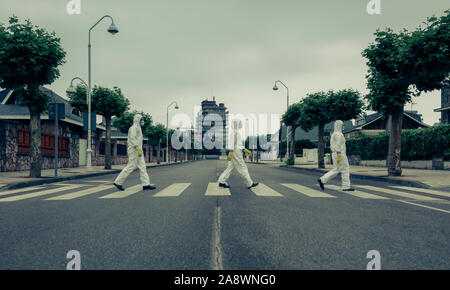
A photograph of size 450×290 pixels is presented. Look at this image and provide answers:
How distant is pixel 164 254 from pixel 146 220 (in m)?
1.90

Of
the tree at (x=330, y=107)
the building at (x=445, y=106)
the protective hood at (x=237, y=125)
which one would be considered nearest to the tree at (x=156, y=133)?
the tree at (x=330, y=107)

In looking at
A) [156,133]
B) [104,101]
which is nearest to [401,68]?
[104,101]

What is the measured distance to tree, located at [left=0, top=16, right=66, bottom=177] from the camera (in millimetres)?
12141

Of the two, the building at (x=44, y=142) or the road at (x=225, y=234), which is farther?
the building at (x=44, y=142)

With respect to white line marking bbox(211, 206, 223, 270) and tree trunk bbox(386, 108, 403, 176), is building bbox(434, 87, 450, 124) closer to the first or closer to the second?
tree trunk bbox(386, 108, 403, 176)

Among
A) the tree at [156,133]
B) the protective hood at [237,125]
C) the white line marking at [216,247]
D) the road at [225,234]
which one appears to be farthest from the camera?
the tree at [156,133]

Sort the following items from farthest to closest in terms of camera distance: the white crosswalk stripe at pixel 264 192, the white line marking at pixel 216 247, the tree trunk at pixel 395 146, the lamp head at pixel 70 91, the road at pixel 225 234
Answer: the lamp head at pixel 70 91 → the tree trunk at pixel 395 146 → the white crosswalk stripe at pixel 264 192 → the road at pixel 225 234 → the white line marking at pixel 216 247

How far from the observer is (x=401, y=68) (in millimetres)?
14086

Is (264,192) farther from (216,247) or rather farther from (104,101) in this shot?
(104,101)

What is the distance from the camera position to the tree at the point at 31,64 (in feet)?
39.8

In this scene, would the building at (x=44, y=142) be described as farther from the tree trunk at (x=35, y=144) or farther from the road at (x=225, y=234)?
the road at (x=225, y=234)

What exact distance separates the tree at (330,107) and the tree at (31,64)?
17.2 metres

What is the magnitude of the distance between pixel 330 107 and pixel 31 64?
18266 mm

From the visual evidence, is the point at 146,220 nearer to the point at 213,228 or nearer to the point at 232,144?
the point at 213,228
